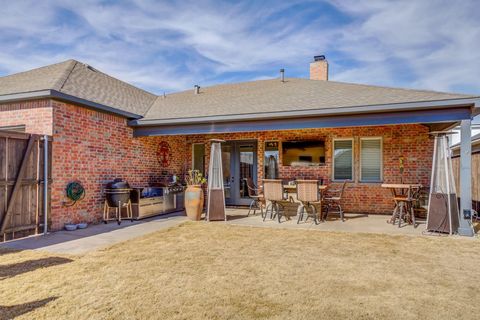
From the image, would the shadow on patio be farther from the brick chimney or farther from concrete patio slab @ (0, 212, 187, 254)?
the brick chimney

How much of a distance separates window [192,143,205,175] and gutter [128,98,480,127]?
9.68ft

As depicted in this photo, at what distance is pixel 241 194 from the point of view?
1067 cm

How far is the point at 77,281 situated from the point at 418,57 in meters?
13.2

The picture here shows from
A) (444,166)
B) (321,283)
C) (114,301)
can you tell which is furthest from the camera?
(444,166)

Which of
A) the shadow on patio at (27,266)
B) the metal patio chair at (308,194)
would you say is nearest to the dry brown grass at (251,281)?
the shadow on patio at (27,266)

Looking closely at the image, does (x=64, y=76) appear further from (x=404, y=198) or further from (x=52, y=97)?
(x=404, y=198)

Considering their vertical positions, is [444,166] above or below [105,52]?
below

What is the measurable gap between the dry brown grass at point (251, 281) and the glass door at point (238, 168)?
198 inches

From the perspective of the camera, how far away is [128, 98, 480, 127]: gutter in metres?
6.04

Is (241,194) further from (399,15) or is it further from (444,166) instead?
(399,15)

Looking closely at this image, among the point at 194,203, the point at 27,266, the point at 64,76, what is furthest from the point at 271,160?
the point at 27,266

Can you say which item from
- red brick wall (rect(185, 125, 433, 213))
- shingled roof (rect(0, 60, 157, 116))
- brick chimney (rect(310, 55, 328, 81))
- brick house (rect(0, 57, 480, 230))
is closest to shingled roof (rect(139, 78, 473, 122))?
brick house (rect(0, 57, 480, 230))

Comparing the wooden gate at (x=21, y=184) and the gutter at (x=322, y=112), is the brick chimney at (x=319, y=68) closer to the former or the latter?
the gutter at (x=322, y=112)

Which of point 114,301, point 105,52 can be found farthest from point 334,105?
point 105,52
